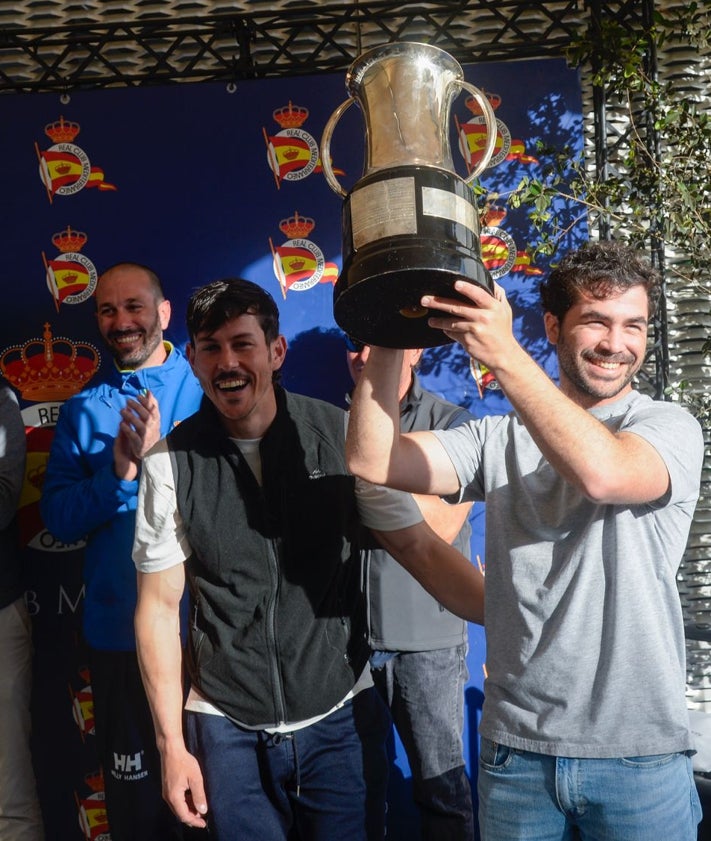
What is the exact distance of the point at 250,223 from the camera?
3.79 meters

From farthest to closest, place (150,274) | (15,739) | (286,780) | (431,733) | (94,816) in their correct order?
(94,816) → (150,274) → (15,739) → (431,733) → (286,780)

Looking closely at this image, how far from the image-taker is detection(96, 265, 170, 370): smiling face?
3.36m

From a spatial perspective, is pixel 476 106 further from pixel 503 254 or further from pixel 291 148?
pixel 291 148

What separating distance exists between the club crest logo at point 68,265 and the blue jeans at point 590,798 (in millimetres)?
2824

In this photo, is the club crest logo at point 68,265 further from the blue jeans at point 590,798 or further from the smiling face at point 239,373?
the blue jeans at point 590,798

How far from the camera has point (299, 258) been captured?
12.4 feet

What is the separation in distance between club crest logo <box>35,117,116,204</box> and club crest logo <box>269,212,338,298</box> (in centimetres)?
79

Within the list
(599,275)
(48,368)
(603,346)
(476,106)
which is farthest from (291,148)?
(603,346)

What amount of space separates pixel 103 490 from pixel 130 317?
73 cm

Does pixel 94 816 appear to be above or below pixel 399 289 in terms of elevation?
below

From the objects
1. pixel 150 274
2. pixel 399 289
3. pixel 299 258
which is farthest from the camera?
pixel 299 258

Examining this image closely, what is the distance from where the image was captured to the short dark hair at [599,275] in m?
1.90

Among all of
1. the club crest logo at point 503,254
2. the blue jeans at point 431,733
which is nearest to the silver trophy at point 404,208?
the blue jeans at point 431,733

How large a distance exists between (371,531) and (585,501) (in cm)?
56
